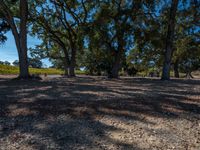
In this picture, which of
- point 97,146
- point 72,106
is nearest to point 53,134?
point 97,146

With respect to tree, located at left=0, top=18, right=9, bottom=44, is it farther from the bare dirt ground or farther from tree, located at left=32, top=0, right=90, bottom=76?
the bare dirt ground

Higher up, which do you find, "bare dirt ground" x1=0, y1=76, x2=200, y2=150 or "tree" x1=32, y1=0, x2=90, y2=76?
"tree" x1=32, y1=0, x2=90, y2=76

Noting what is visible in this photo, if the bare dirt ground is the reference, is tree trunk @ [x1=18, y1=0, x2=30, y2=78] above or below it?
above

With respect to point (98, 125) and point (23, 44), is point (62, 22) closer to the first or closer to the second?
point (23, 44)

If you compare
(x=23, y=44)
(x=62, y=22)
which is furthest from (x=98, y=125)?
(x=62, y=22)

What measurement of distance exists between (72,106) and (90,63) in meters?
35.5

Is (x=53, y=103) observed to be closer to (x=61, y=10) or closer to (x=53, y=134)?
(x=53, y=134)

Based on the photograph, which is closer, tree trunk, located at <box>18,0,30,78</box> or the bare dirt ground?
the bare dirt ground

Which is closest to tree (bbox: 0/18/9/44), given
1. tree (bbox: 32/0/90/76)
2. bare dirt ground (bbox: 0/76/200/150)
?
tree (bbox: 32/0/90/76)

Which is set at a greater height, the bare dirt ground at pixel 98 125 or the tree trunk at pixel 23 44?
the tree trunk at pixel 23 44

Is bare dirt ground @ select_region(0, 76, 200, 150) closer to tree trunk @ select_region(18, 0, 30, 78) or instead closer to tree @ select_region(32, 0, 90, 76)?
tree trunk @ select_region(18, 0, 30, 78)

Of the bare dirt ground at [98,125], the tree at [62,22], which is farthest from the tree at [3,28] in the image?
the bare dirt ground at [98,125]

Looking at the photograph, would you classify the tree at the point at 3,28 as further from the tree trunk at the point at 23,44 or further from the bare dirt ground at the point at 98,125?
the bare dirt ground at the point at 98,125

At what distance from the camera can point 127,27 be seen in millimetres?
14086
